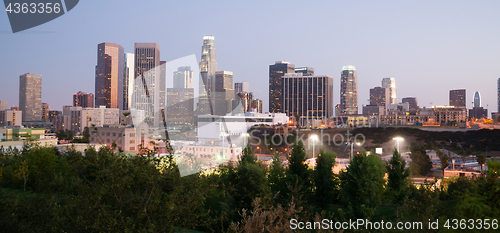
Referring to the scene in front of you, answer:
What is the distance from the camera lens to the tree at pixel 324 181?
15.6 meters

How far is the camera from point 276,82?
165375 mm

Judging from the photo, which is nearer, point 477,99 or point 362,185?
point 362,185

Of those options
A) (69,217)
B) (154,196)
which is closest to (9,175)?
(69,217)

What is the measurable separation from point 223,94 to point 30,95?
71.9 metres

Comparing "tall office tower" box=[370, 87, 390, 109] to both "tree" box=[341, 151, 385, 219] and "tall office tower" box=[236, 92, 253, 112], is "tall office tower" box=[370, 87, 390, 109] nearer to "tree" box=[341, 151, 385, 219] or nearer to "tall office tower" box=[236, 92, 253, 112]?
"tall office tower" box=[236, 92, 253, 112]

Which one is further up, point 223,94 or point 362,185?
point 223,94

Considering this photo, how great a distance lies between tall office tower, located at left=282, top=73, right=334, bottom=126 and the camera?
135m

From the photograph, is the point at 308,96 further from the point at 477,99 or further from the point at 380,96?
the point at 477,99

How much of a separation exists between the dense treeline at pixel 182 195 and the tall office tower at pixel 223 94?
81751 millimetres

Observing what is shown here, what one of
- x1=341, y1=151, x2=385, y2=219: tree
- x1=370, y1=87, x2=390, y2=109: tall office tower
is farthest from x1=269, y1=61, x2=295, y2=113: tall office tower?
x1=341, y1=151, x2=385, y2=219: tree

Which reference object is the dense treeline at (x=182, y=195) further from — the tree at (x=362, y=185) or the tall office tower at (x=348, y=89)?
the tall office tower at (x=348, y=89)

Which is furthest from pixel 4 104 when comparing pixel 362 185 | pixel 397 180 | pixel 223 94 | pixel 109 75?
pixel 397 180

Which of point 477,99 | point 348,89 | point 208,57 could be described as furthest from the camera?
point 348,89

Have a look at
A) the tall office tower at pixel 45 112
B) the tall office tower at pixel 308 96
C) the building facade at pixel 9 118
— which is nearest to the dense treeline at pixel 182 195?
the building facade at pixel 9 118
